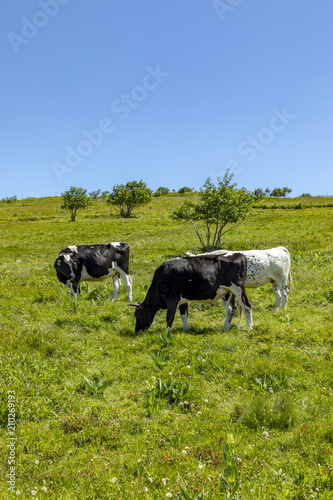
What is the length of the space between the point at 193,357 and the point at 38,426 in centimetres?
308

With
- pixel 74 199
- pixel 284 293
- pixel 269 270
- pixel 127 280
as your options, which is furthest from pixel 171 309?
pixel 74 199

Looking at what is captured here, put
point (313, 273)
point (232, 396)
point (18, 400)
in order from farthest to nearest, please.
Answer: point (313, 273) < point (232, 396) < point (18, 400)

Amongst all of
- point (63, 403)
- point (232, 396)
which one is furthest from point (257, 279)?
point (63, 403)

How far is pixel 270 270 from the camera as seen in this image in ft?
35.6

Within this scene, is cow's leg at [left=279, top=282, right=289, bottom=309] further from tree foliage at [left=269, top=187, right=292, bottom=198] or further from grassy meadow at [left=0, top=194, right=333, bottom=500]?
tree foliage at [left=269, top=187, right=292, bottom=198]

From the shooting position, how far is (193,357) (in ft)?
21.3

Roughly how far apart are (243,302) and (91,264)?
6.33 meters

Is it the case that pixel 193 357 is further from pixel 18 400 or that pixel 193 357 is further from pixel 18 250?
pixel 18 250

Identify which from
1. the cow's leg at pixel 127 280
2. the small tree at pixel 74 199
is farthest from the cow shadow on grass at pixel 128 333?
the small tree at pixel 74 199

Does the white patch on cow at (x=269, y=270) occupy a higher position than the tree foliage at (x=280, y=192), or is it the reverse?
the tree foliage at (x=280, y=192)

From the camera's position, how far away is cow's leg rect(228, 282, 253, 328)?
8922mm

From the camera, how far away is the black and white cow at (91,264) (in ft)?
40.0

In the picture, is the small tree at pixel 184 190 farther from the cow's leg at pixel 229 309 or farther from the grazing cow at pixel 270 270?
the cow's leg at pixel 229 309

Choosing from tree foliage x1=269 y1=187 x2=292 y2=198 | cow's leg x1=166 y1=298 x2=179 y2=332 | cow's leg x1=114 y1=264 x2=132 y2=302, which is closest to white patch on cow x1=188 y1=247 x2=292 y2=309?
cow's leg x1=166 y1=298 x2=179 y2=332
